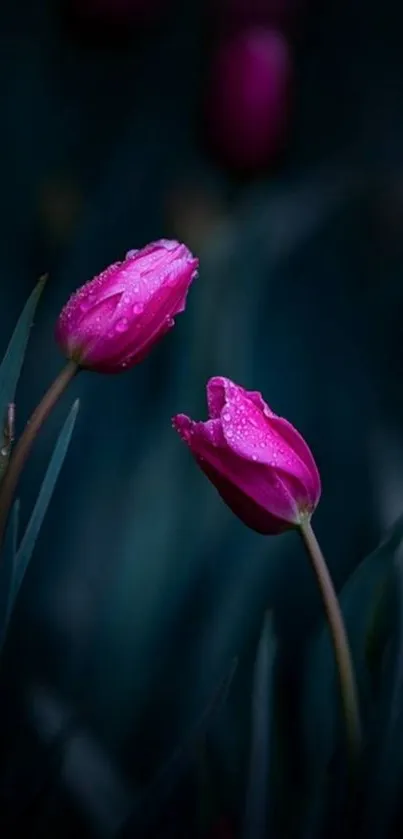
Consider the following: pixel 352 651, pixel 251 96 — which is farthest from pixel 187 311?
pixel 352 651

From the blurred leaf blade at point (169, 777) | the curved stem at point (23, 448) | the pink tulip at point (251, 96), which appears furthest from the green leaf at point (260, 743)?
the pink tulip at point (251, 96)

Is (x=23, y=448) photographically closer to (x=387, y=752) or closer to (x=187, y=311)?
(x=387, y=752)

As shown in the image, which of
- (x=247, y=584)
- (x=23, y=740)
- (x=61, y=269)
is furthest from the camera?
(x=61, y=269)

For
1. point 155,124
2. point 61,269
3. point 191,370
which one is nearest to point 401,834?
point 191,370

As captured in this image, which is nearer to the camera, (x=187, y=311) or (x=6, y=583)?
(x=6, y=583)

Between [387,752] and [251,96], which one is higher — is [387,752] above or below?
below

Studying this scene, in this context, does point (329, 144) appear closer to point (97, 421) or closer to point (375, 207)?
point (375, 207)

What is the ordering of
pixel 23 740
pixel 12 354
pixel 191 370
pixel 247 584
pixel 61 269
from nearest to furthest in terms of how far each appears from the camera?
1. pixel 12 354
2. pixel 23 740
3. pixel 247 584
4. pixel 191 370
5. pixel 61 269
